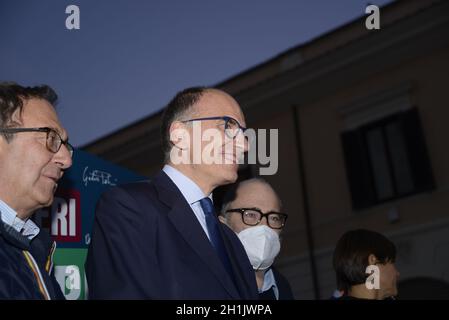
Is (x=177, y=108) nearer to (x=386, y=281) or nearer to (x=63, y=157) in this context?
(x=63, y=157)

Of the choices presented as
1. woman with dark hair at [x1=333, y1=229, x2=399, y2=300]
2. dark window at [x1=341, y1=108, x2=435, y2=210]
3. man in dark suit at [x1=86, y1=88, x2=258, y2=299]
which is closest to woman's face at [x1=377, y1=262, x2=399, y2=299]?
woman with dark hair at [x1=333, y1=229, x2=399, y2=300]

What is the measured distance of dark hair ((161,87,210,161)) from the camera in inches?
96.2

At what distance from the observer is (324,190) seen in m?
12.3

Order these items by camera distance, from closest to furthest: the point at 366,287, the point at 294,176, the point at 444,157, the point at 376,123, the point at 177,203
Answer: the point at 177,203 < the point at 366,287 < the point at 444,157 < the point at 376,123 < the point at 294,176

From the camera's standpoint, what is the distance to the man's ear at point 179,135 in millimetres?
2373

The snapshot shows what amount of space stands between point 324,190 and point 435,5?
4433 millimetres

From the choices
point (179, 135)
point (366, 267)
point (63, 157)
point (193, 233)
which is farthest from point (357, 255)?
point (63, 157)

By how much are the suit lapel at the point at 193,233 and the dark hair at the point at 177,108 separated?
38cm

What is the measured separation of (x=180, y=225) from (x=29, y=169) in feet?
2.06

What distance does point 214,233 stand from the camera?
7.02ft

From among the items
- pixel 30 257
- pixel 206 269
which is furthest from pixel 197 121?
pixel 30 257

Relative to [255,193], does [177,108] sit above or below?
above

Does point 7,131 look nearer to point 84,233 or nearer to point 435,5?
point 84,233
